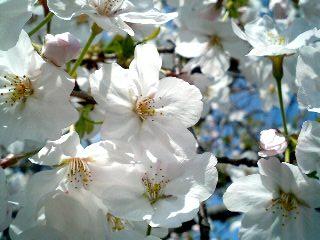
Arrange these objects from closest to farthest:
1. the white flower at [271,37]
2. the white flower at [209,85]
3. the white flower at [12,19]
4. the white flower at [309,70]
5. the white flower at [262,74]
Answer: the white flower at [12,19], the white flower at [309,70], the white flower at [271,37], the white flower at [209,85], the white flower at [262,74]

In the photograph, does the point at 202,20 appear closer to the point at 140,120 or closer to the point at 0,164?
the point at 140,120

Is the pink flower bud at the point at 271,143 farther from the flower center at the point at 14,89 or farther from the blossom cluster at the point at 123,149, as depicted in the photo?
the flower center at the point at 14,89

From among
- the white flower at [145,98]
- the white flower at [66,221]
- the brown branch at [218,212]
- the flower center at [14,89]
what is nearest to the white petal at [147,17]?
the white flower at [145,98]

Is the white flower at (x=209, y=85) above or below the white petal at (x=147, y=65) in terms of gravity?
below

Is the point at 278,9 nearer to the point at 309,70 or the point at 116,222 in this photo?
the point at 309,70

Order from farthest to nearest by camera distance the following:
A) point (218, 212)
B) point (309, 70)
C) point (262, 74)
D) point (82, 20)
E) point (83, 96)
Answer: point (218, 212), point (262, 74), point (82, 20), point (83, 96), point (309, 70)

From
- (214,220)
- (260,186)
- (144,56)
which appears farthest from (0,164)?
(214,220)

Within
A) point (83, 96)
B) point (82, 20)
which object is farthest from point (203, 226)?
point (82, 20)
